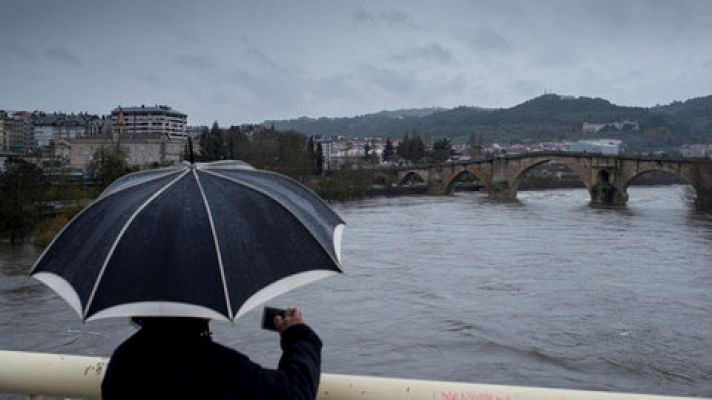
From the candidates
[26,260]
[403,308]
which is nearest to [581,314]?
[403,308]

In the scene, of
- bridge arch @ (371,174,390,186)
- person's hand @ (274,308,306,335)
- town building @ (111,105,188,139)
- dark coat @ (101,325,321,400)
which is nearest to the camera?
dark coat @ (101,325,321,400)

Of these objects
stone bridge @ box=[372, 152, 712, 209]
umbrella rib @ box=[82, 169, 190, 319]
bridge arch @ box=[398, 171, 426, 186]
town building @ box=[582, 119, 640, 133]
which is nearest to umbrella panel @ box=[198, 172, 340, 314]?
umbrella rib @ box=[82, 169, 190, 319]

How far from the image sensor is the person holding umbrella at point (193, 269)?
4.99ft

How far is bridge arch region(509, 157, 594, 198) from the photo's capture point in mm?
45062

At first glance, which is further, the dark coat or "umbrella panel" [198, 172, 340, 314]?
"umbrella panel" [198, 172, 340, 314]

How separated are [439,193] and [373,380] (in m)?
54.5

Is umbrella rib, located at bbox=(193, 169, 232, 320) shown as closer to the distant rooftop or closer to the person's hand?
the person's hand

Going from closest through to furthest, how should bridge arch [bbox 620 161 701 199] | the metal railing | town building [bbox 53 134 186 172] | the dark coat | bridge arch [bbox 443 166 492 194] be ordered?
the dark coat → the metal railing → bridge arch [bbox 620 161 701 199] → bridge arch [bbox 443 166 492 194] → town building [bbox 53 134 186 172]

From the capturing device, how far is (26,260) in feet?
62.8

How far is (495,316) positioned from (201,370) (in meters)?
10.2

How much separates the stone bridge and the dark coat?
36.5 metres

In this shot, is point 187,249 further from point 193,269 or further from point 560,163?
point 560,163

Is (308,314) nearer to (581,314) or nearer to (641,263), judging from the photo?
(581,314)

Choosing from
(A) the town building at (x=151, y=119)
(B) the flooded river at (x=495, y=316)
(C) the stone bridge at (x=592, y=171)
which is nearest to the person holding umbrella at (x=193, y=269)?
(B) the flooded river at (x=495, y=316)
